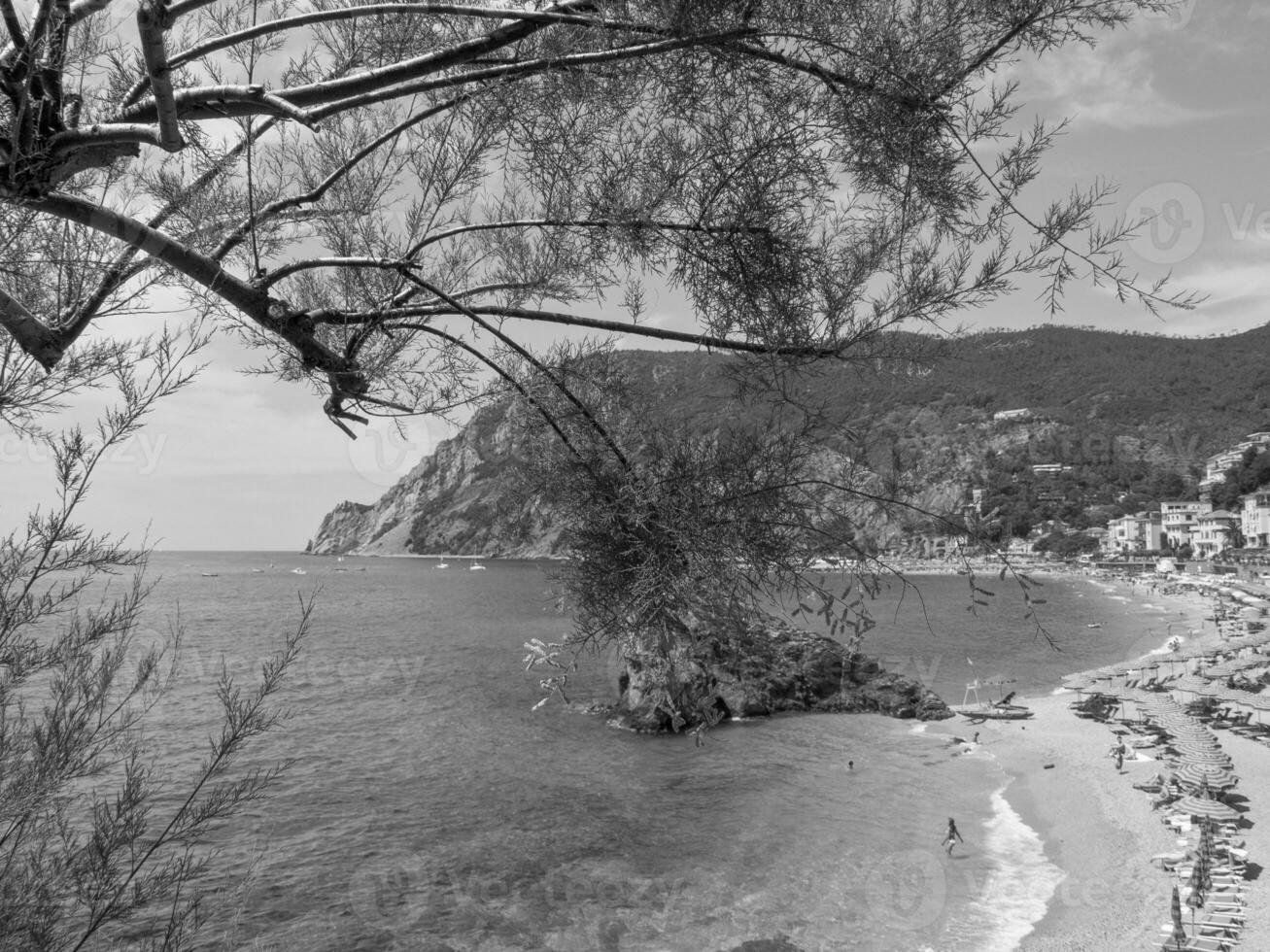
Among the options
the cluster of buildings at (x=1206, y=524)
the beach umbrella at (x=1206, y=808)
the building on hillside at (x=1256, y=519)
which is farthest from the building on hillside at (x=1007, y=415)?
the cluster of buildings at (x=1206, y=524)

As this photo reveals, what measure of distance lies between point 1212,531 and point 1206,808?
9051 centimetres

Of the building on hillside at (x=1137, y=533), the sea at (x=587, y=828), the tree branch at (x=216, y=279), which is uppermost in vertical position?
the tree branch at (x=216, y=279)

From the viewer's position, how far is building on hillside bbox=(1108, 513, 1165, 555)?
9469cm

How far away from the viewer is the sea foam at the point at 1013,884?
12406mm

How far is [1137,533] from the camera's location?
97.0 m

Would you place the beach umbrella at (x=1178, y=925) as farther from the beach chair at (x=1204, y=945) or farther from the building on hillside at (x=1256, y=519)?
the building on hillside at (x=1256, y=519)

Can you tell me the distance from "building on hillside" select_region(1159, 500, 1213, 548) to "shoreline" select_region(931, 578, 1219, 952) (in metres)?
79.0

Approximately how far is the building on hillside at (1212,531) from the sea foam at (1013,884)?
88.6 meters

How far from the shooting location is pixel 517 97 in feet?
8.14

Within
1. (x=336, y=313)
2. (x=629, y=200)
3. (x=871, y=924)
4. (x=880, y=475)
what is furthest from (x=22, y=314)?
(x=871, y=924)

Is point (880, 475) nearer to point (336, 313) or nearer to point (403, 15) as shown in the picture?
point (336, 313)

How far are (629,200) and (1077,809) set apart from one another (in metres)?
20.0

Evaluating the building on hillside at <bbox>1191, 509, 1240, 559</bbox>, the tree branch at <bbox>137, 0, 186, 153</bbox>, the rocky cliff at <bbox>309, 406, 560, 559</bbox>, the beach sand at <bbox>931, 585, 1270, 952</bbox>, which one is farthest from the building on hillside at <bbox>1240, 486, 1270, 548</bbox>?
the tree branch at <bbox>137, 0, 186, 153</bbox>

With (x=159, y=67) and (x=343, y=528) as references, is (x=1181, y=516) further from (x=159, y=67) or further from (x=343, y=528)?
(x=343, y=528)
